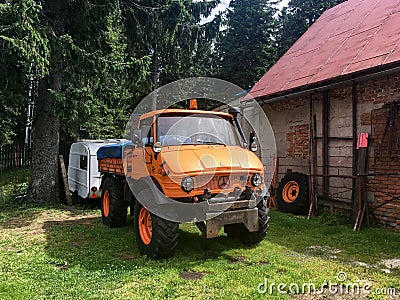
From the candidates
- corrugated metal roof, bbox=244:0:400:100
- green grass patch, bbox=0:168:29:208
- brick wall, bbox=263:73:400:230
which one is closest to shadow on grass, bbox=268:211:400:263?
brick wall, bbox=263:73:400:230

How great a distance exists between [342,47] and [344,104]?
182 cm

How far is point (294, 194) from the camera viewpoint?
359 inches

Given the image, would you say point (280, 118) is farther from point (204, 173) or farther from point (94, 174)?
point (204, 173)

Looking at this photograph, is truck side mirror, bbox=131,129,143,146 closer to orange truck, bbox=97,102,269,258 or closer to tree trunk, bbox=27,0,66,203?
orange truck, bbox=97,102,269,258

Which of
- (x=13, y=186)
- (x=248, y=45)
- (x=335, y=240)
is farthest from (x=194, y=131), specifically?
(x=248, y=45)

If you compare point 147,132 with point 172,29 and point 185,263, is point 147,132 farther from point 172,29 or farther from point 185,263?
point 172,29

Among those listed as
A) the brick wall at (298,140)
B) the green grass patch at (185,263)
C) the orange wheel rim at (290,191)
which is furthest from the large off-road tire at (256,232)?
the brick wall at (298,140)

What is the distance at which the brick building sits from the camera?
6.95 metres

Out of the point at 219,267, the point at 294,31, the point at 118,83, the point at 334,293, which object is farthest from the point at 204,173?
the point at 294,31

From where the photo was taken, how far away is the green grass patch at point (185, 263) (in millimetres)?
3957

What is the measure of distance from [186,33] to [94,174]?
5.26m

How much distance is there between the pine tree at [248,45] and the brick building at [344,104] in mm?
17734

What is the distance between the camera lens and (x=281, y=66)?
1143 cm

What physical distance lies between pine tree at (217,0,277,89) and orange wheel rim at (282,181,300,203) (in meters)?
20.5
